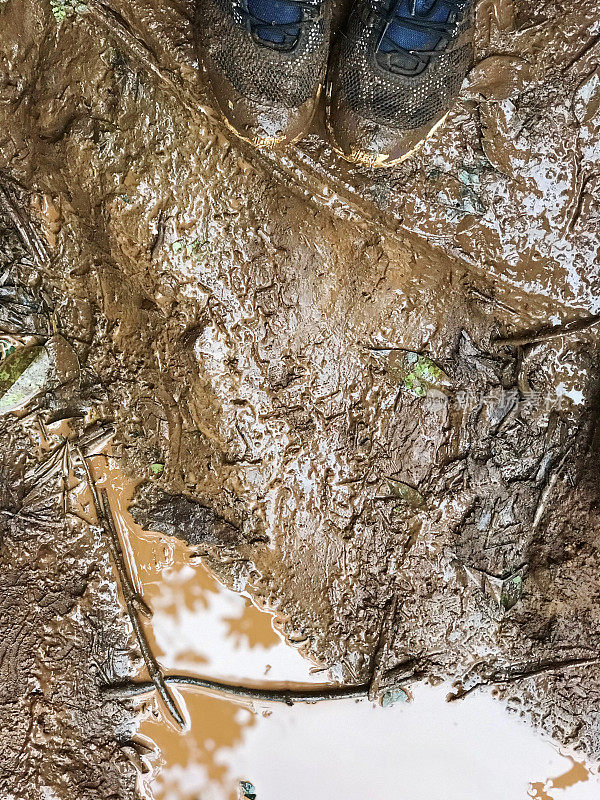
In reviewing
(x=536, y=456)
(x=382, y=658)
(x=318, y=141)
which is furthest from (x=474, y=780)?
(x=318, y=141)

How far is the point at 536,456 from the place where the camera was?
246 cm

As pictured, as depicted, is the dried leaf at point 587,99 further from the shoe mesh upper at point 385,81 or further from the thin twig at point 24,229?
the thin twig at point 24,229

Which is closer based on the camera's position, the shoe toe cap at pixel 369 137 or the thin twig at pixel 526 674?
the shoe toe cap at pixel 369 137

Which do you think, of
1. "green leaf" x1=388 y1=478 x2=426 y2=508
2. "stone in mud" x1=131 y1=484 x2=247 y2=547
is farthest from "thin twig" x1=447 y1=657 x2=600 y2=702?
"stone in mud" x1=131 y1=484 x2=247 y2=547

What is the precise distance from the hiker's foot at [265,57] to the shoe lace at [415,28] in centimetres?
21

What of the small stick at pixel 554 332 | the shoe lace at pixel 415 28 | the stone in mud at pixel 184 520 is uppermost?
the shoe lace at pixel 415 28

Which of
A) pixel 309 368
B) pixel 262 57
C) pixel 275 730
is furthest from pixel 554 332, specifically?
pixel 275 730

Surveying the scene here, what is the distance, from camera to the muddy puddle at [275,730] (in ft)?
8.33

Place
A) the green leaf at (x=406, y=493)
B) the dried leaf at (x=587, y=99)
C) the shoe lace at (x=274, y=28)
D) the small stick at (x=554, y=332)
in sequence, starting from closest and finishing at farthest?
1. the shoe lace at (x=274, y=28)
2. the dried leaf at (x=587, y=99)
3. the small stick at (x=554, y=332)
4. the green leaf at (x=406, y=493)

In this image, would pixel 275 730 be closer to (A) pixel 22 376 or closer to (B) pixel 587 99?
(A) pixel 22 376

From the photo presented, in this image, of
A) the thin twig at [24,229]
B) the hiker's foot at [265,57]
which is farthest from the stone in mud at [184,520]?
the hiker's foot at [265,57]

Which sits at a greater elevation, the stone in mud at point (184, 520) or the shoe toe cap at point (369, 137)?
the shoe toe cap at point (369, 137)

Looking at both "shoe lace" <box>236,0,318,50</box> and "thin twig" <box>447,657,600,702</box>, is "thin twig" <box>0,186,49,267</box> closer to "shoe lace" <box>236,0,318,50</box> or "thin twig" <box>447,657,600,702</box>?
"shoe lace" <box>236,0,318,50</box>

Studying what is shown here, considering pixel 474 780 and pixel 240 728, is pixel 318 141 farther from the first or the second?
pixel 474 780
